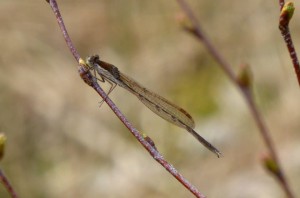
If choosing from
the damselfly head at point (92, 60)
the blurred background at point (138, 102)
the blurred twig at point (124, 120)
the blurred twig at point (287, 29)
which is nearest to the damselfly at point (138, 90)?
the damselfly head at point (92, 60)

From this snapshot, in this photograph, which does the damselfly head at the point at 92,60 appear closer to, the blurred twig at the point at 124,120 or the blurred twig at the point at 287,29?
the blurred twig at the point at 124,120

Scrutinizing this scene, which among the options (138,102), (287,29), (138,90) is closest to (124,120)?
(287,29)

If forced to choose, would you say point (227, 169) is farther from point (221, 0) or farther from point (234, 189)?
point (221, 0)

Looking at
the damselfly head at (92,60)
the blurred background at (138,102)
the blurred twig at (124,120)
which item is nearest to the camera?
the blurred twig at (124,120)

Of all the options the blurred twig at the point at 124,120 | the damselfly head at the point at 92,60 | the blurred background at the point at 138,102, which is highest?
the blurred background at the point at 138,102

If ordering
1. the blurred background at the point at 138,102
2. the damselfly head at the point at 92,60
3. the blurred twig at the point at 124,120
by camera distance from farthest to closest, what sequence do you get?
the blurred background at the point at 138,102 < the damselfly head at the point at 92,60 < the blurred twig at the point at 124,120

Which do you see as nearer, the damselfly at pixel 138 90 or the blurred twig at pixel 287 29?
the blurred twig at pixel 287 29

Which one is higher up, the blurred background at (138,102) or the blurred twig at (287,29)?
the blurred background at (138,102)

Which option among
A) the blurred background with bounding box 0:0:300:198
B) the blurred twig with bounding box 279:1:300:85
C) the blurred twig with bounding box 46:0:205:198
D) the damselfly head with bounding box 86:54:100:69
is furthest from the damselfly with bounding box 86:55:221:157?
the blurred background with bounding box 0:0:300:198

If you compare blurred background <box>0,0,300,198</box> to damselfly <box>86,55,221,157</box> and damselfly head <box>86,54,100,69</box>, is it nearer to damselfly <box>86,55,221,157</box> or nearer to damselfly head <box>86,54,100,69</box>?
damselfly <box>86,55,221,157</box>
